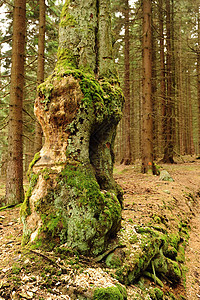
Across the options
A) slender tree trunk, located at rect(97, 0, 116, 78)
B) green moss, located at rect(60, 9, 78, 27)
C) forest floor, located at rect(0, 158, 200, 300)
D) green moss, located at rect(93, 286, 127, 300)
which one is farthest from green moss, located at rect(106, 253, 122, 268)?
green moss, located at rect(60, 9, 78, 27)

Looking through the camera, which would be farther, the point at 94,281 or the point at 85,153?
the point at 85,153

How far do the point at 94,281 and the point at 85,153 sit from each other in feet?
Result: 5.12

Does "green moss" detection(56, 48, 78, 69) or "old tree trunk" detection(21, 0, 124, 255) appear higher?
"green moss" detection(56, 48, 78, 69)

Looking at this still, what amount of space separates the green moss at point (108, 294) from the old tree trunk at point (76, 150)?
504mm

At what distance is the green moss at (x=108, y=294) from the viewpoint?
1883mm

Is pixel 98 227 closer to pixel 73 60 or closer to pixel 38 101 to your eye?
pixel 38 101

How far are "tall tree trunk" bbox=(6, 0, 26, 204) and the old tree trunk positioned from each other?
2.91m

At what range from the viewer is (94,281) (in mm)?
2059

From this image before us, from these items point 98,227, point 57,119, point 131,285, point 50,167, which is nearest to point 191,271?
point 131,285

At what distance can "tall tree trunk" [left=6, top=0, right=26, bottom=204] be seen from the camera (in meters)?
5.30

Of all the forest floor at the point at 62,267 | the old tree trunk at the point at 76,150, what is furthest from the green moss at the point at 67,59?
the forest floor at the point at 62,267

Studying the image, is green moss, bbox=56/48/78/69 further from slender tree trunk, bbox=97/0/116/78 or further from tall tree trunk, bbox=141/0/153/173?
tall tree trunk, bbox=141/0/153/173

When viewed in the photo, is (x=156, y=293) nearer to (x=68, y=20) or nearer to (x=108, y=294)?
(x=108, y=294)

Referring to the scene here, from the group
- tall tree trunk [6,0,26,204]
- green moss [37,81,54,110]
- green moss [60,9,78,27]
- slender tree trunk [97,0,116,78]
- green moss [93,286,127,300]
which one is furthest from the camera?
tall tree trunk [6,0,26,204]
